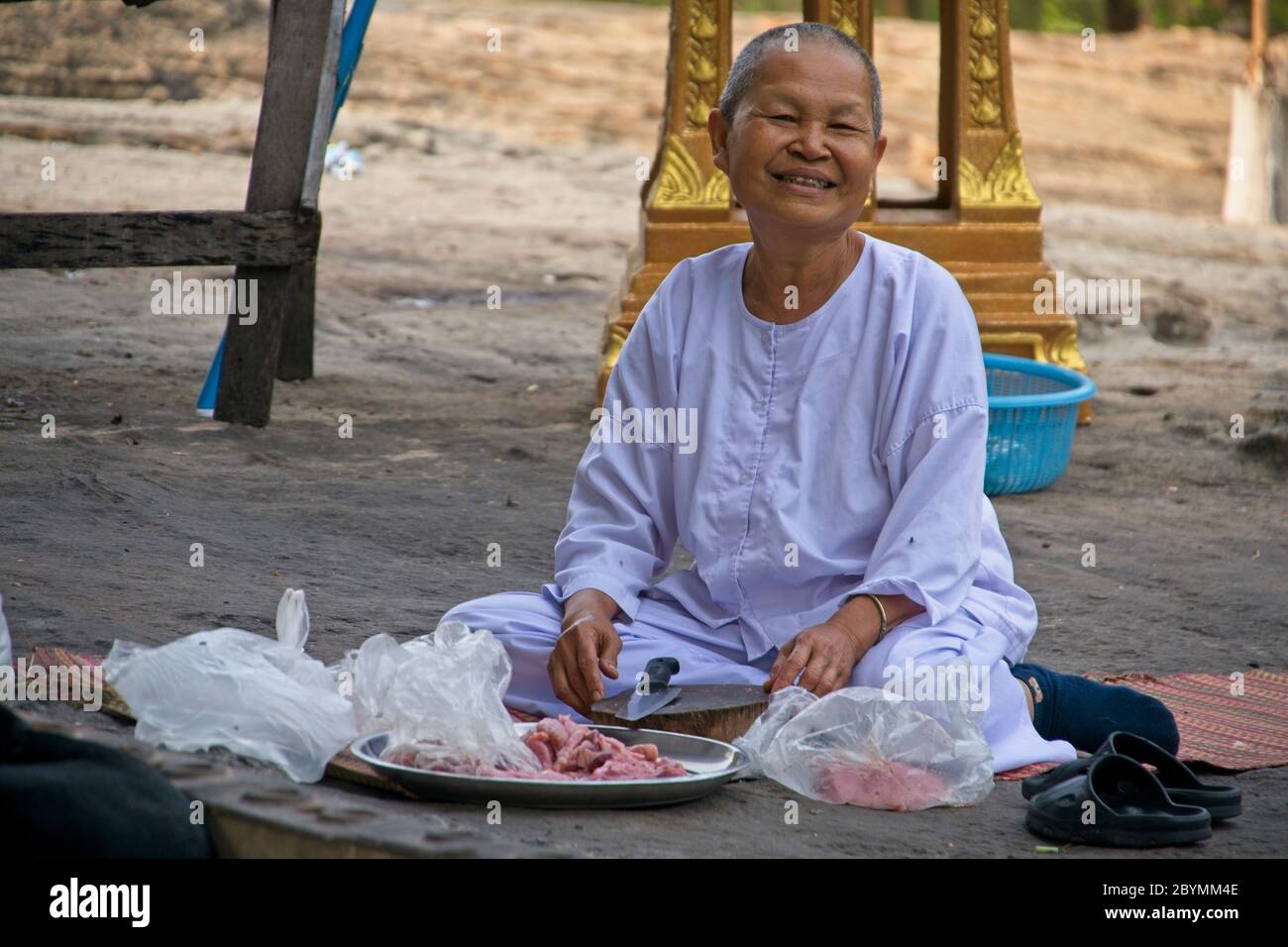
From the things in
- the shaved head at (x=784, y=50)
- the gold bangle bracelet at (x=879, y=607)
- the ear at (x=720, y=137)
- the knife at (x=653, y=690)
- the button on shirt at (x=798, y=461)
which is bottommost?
the knife at (x=653, y=690)

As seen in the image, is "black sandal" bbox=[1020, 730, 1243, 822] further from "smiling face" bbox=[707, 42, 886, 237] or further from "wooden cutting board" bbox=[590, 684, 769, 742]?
"smiling face" bbox=[707, 42, 886, 237]

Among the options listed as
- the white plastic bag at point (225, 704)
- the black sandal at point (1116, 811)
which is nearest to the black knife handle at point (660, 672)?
the white plastic bag at point (225, 704)

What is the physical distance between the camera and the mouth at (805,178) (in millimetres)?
3027

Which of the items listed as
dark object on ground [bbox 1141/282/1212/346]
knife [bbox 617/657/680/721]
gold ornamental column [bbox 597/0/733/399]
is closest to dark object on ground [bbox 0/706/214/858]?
knife [bbox 617/657/680/721]

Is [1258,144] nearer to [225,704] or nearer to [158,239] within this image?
[158,239]

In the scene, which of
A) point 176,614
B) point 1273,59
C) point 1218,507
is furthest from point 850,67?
point 1273,59

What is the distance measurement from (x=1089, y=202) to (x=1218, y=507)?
344 inches

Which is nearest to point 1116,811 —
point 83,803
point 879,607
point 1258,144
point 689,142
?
point 879,607

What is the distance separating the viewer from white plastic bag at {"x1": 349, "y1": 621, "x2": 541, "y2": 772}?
8.70 feet

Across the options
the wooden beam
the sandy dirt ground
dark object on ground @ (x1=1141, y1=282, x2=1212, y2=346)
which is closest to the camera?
the sandy dirt ground

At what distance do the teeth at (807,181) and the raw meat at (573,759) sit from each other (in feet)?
3.53

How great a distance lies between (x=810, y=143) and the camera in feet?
9.83

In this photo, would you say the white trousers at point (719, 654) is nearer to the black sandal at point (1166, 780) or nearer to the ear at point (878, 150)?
the black sandal at point (1166, 780)

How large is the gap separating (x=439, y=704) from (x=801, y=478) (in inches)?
34.3
